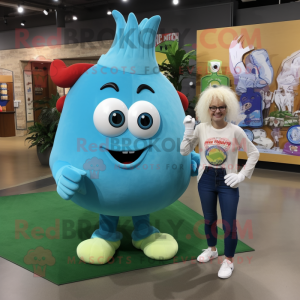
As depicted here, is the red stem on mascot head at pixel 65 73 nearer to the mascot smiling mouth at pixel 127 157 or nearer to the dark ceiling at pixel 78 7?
the mascot smiling mouth at pixel 127 157

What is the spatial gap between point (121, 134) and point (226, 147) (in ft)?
2.29

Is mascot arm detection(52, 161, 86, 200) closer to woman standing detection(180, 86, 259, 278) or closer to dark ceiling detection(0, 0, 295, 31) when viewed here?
woman standing detection(180, 86, 259, 278)

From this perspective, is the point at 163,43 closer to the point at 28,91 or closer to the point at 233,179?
the point at 28,91

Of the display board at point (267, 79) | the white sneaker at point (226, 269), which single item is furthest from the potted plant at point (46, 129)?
the white sneaker at point (226, 269)

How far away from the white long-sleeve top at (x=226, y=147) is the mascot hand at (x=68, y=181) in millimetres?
724

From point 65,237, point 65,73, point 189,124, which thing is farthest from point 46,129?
point 189,124

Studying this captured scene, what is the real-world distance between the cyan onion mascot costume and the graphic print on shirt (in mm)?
227

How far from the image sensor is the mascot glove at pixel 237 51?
588cm

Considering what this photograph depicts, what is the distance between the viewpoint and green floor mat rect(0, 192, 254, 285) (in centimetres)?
254

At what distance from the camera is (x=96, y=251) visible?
8.41 feet

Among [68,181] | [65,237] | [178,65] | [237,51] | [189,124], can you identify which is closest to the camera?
[68,181]

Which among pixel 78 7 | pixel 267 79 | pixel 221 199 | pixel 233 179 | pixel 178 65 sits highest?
pixel 78 7

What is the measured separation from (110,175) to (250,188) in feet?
10.0

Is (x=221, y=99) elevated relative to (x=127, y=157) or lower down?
elevated
